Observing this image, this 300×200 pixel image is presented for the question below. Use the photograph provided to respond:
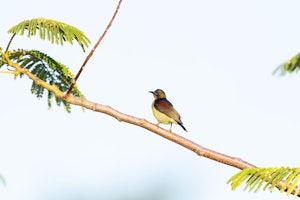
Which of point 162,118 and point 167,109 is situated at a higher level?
point 167,109

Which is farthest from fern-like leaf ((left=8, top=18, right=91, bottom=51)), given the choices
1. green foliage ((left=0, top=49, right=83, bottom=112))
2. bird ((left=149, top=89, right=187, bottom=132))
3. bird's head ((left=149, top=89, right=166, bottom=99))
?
bird's head ((left=149, top=89, right=166, bottom=99))

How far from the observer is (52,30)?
424 centimetres

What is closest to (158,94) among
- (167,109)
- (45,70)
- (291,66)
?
(167,109)

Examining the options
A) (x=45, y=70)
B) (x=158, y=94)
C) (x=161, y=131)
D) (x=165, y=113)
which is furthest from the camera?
(x=158, y=94)

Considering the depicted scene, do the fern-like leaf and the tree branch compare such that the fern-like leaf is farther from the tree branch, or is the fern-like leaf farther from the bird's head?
the bird's head

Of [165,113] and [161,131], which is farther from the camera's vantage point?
[165,113]

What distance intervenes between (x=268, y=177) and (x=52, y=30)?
2.28 m

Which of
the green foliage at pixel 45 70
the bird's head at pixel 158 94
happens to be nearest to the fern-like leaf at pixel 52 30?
the green foliage at pixel 45 70

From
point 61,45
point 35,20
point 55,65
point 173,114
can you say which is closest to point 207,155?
point 61,45

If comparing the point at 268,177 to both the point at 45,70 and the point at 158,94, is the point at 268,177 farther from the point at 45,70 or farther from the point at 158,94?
the point at 158,94

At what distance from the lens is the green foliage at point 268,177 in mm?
2486

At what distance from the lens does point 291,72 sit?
2.90m

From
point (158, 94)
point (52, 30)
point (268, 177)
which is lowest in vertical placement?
point (268, 177)

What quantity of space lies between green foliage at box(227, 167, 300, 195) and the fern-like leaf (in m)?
1.96
